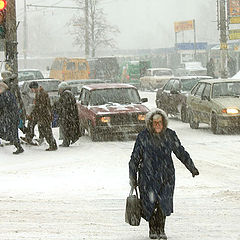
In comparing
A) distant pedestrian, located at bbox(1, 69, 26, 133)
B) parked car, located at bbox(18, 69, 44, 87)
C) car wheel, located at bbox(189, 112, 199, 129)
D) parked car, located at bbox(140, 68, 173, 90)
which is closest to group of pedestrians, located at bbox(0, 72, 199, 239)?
distant pedestrian, located at bbox(1, 69, 26, 133)

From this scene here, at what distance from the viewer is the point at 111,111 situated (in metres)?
18.1

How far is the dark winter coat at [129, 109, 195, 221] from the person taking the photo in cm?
728

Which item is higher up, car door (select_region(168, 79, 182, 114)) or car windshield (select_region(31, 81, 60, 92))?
car windshield (select_region(31, 81, 60, 92))

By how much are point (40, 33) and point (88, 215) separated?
185558 mm

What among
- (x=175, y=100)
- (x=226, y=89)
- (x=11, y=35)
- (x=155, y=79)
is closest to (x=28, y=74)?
(x=175, y=100)

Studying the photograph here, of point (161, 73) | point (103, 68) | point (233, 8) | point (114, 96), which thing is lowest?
point (114, 96)

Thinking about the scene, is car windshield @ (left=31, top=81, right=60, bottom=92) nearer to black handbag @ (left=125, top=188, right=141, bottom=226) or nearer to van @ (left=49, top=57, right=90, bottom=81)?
van @ (left=49, top=57, right=90, bottom=81)

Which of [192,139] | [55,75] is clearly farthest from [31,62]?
[192,139]

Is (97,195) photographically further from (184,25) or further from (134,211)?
(184,25)

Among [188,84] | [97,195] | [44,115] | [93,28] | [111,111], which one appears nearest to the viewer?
[97,195]

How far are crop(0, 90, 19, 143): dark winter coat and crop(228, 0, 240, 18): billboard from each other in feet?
88.5

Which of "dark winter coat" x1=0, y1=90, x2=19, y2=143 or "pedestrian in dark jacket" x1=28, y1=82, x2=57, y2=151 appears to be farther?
"pedestrian in dark jacket" x1=28, y1=82, x2=57, y2=151

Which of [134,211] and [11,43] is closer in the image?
[134,211]

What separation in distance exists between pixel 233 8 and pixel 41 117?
2644cm
